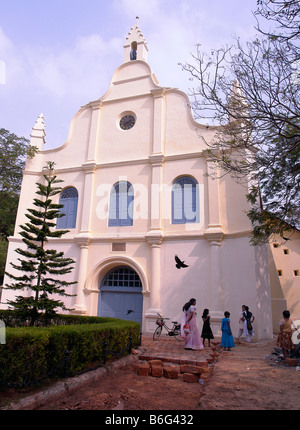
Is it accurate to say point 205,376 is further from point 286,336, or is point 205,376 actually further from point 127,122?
point 127,122

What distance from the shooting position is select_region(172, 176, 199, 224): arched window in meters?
12.9

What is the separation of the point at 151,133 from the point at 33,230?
26.3ft

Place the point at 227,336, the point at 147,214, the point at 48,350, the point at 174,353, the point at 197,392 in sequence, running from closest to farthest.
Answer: the point at 197,392, the point at 48,350, the point at 174,353, the point at 227,336, the point at 147,214

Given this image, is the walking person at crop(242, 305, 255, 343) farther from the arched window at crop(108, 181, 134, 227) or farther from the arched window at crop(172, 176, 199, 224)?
the arched window at crop(108, 181, 134, 227)

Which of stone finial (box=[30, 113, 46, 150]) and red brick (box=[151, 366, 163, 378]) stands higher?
stone finial (box=[30, 113, 46, 150])

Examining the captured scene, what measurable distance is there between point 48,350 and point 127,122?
40.8 feet

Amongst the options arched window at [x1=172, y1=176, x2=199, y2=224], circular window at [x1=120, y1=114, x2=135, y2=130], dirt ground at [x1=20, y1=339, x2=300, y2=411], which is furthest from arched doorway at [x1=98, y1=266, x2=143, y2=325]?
circular window at [x1=120, y1=114, x2=135, y2=130]

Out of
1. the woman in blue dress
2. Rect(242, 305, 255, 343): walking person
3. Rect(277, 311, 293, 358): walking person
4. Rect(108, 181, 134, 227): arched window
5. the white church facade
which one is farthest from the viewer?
Rect(108, 181, 134, 227): arched window

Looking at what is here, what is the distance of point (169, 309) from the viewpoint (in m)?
12.1

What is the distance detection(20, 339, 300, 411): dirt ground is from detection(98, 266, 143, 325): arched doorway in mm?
6436

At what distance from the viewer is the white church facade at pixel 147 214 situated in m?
11.8

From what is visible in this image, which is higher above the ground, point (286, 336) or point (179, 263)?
point (179, 263)

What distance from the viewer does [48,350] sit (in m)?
5.30

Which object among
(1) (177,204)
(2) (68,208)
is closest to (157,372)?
(1) (177,204)
